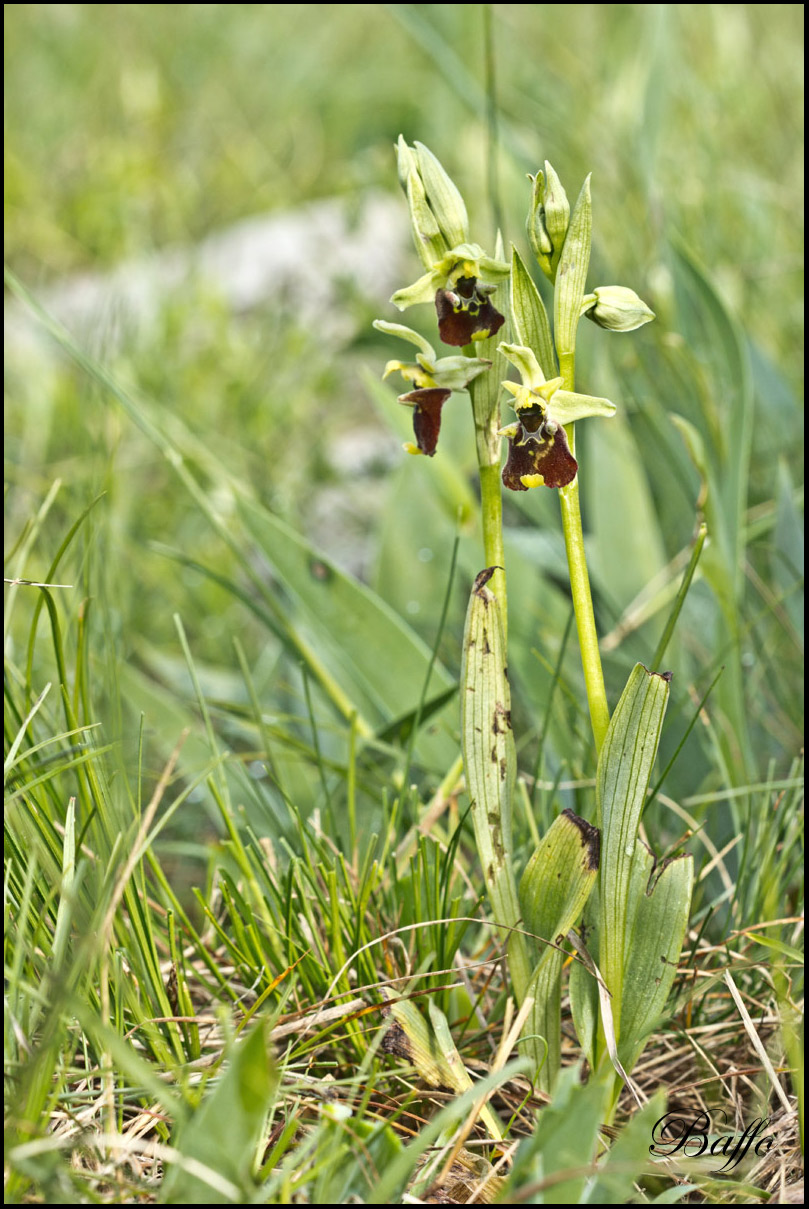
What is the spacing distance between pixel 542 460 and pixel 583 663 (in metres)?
0.15

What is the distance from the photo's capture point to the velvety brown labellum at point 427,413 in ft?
2.35

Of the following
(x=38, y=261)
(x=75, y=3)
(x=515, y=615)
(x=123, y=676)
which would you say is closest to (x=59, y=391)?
(x=38, y=261)

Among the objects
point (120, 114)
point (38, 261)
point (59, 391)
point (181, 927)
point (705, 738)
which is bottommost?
point (181, 927)

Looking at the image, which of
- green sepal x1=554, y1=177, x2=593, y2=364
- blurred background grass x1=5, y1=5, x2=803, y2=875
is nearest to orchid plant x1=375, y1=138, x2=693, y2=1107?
green sepal x1=554, y1=177, x2=593, y2=364

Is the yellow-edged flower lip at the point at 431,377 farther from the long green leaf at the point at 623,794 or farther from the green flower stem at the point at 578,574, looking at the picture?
the long green leaf at the point at 623,794

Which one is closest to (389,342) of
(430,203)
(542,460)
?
(430,203)

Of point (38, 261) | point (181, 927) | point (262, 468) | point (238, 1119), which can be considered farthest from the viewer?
point (38, 261)

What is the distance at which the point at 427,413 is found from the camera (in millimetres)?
730

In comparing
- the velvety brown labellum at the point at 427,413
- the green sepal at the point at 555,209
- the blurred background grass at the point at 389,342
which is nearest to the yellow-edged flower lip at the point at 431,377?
the velvety brown labellum at the point at 427,413

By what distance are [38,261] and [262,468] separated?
156 centimetres

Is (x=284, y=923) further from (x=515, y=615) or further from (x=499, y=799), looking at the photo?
(x=515, y=615)

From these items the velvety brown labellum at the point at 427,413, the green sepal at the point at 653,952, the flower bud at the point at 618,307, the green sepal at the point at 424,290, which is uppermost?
the green sepal at the point at 424,290

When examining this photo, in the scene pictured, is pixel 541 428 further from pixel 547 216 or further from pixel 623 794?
pixel 623 794

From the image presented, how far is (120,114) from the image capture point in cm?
349
